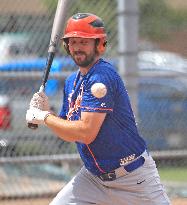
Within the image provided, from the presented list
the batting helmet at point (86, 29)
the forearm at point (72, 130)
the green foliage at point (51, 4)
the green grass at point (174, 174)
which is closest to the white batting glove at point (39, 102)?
the forearm at point (72, 130)

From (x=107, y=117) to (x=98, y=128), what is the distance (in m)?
0.14

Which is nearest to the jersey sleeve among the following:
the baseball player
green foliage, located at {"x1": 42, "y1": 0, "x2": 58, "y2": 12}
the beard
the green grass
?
the baseball player

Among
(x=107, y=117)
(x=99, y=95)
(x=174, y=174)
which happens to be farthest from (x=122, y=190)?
(x=174, y=174)

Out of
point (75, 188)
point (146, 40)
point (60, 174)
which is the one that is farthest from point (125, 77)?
point (75, 188)

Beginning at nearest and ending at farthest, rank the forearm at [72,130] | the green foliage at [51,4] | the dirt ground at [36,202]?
1. the forearm at [72,130]
2. the green foliage at [51,4]
3. the dirt ground at [36,202]

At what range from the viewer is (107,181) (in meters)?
4.73

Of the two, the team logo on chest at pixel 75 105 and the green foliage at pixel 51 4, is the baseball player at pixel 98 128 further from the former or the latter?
the green foliage at pixel 51 4

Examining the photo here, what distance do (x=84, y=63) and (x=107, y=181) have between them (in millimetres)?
738

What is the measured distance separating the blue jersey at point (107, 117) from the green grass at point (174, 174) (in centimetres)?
288

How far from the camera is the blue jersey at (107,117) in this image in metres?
4.47

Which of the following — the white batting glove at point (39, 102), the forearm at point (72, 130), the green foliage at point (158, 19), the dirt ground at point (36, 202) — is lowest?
the dirt ground at point (36, 202)

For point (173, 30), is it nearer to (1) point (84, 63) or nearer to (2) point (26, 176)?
(2) point (26, 176)

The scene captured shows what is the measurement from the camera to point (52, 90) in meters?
7.28

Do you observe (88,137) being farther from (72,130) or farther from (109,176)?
(109,176)
